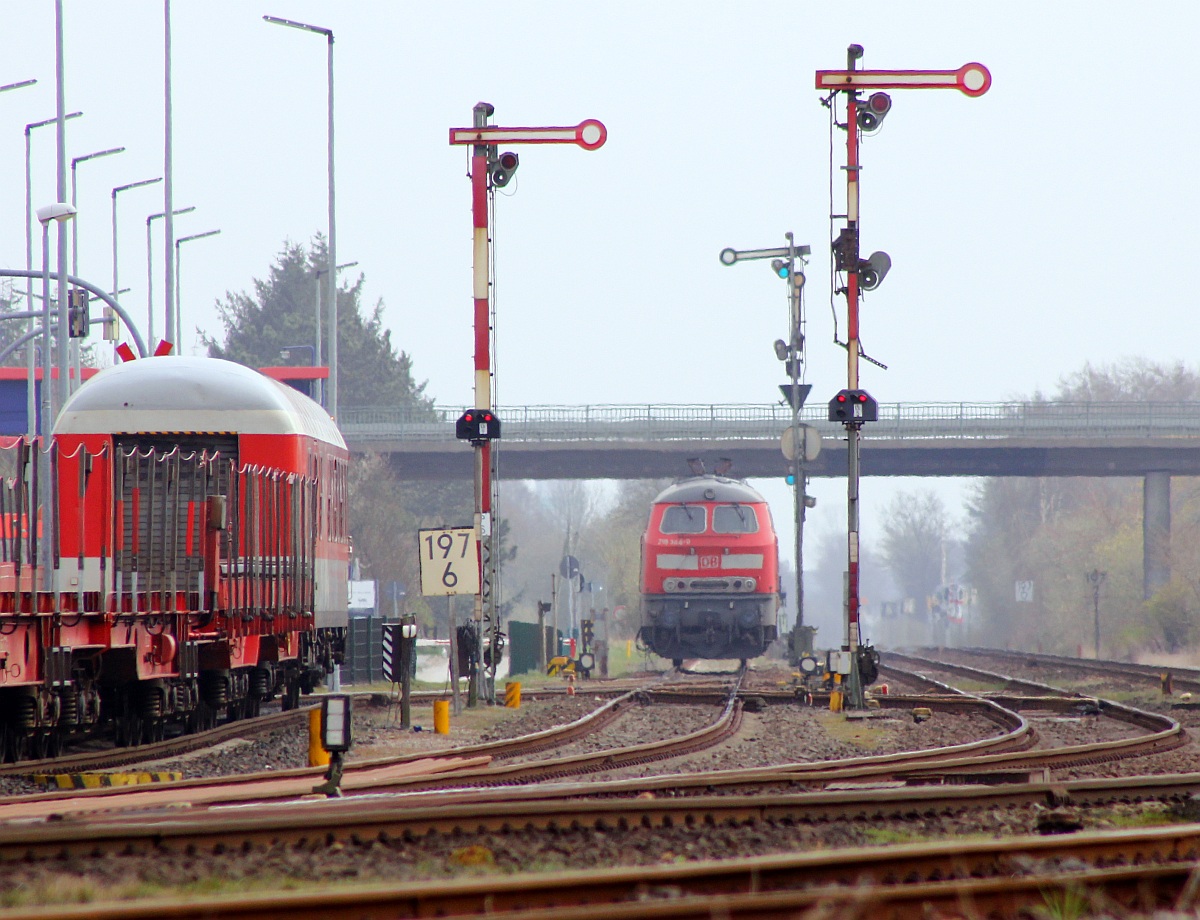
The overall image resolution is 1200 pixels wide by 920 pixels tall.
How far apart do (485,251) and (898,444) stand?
1327 inches

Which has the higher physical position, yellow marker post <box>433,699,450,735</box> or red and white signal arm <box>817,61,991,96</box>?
red and white signal arm <box>817,61,991,96</box>

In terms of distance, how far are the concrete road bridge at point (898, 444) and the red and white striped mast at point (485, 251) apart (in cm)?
2885

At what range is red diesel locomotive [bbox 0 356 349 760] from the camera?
12.5 m

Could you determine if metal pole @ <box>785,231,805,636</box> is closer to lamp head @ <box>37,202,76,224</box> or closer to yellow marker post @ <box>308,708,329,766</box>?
lamp head @ <box>37,202,76,224</box>

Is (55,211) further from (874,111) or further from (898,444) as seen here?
(898,444)

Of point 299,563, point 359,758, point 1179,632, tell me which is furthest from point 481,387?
point 1179,632

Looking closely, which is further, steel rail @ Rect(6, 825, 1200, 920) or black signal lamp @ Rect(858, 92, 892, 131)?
black signal lamp @ Rect(858, 92, 892, 131)

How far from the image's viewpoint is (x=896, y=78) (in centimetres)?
2073

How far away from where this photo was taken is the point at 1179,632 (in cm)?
4953

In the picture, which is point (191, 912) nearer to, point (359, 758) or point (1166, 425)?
point (359, 758)

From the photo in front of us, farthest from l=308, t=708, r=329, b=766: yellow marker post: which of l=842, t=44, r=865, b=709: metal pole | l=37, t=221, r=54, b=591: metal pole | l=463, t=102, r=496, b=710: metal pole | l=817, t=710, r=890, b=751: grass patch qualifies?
l=842, t=44, r=865, b=709: metal pole

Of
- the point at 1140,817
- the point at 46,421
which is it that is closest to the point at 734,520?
the point at 46,421

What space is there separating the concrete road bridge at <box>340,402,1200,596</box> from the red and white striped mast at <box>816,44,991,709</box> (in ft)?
100

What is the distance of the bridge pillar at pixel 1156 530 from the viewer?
54.7m
